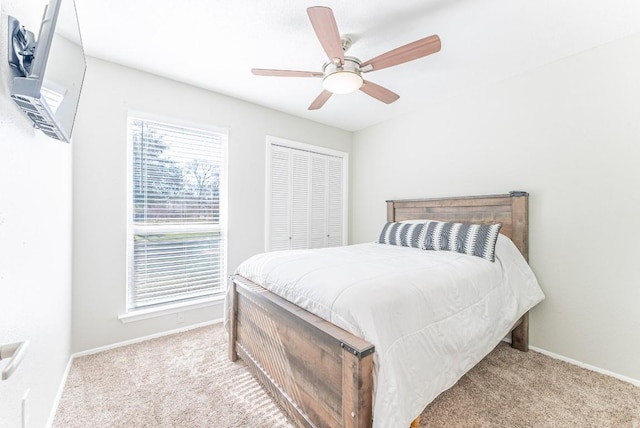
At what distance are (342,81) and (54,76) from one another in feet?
5.23

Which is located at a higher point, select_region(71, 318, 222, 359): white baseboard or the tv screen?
the tv screen

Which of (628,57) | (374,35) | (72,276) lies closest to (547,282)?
(628,57)

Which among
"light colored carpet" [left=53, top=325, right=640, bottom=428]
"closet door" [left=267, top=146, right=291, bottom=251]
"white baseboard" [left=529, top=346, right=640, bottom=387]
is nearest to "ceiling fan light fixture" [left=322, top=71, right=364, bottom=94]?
"closet door" [left=267, top=146, right=291, bottom=251]

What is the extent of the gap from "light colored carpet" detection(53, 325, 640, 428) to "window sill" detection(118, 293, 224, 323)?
0.30m

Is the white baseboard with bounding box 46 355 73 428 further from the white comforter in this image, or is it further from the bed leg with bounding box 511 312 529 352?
the bed leg with bounding box 511 312 529 352

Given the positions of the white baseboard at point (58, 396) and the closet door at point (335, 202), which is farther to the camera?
the closet door at point (335, 202)

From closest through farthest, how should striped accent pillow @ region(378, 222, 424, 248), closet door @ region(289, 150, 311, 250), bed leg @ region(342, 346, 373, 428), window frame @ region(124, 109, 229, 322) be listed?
bed leg @ region(342, 346, 373, 428)
window frame @ region(124, 109, 229, 322)
striped accent pillow @ region(378, 222, 424, 248)
closet door @ region(289, 150, 311, 250)

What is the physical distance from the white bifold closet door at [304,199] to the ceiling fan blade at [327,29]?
6.37 ft

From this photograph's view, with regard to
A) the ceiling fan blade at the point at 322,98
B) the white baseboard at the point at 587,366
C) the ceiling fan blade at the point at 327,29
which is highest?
the ceiling fan blade at the point at 327,29

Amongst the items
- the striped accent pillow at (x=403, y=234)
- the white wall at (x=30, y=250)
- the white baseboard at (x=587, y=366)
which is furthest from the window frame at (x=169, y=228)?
the white baseboard at (x=587, y=366)

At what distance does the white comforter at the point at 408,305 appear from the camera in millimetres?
1189

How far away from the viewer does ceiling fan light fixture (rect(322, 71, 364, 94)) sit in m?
1.95

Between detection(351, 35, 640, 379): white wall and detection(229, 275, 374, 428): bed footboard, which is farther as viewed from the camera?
detection(351, 35, 640, 379): white wall

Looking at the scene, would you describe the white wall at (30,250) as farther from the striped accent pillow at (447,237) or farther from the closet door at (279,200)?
the striped accent pillow at (447,237)
